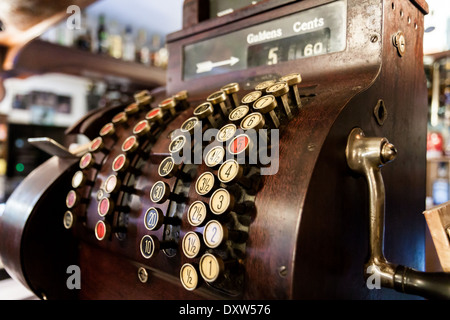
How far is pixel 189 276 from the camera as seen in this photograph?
2.54 ft

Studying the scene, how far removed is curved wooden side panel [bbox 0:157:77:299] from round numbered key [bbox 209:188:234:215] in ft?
2.45

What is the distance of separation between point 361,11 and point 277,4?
279 millimetres

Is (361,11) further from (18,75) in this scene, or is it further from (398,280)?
(18,75)

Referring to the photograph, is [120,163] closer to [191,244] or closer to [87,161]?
[87,161]

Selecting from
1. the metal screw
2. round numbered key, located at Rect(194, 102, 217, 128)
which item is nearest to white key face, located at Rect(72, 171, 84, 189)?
round numbered key, located at Rect(194, 102, 217, 128)

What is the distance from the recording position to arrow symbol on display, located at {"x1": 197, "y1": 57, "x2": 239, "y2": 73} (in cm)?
122

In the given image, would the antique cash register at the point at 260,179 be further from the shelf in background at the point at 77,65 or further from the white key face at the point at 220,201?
the shelf in background at the point at 77,65

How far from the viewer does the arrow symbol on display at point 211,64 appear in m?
1.22

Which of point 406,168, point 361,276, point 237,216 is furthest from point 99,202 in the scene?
point 406,168

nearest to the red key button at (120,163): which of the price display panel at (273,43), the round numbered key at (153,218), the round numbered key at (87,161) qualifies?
the round numbered key at (87,161)

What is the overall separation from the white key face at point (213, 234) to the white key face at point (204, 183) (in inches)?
3.0

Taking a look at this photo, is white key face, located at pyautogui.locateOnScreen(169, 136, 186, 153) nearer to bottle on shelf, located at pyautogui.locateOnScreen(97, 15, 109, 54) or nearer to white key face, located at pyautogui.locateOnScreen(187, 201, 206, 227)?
white key face, located at pyautogui.locateOnScreen(187, 201, 206, 227)
